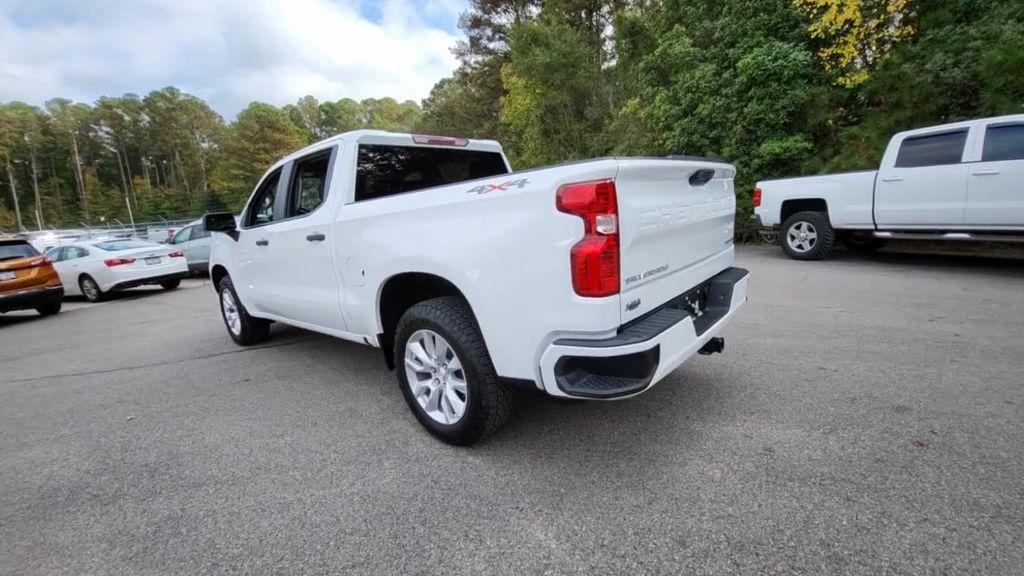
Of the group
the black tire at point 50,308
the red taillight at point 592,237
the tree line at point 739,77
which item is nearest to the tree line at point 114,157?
the tree line at point 739,77

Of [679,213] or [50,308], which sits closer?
[679,213]

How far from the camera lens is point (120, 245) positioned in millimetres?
10547

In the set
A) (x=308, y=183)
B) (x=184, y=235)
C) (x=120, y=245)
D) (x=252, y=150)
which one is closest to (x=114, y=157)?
(x=252, y=150)

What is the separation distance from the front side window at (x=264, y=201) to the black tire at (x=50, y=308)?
7275mm

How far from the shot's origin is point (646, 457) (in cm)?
247

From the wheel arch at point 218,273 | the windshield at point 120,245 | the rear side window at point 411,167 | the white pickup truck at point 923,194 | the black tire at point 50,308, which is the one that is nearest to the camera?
the rear side window at point 411,167

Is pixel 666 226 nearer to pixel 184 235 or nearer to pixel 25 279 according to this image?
pixel 25 279

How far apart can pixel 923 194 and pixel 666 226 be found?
6.53 meters

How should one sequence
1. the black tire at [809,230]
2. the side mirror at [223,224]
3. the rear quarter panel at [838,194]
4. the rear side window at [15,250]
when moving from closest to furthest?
1. the side mirror at [223,224]
2. the rear quarter panel at [838,194]
3. the black tire at [809,230]
4. the rear side window at [15,250]

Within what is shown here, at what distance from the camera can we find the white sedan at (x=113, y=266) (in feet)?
32.3

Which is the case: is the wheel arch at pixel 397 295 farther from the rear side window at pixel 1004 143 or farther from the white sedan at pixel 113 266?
the white sedan at pixel 113 266

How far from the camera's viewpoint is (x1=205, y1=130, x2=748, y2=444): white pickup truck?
2.03m

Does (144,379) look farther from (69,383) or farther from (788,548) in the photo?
(788,548)

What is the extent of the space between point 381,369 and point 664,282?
8.83ft
